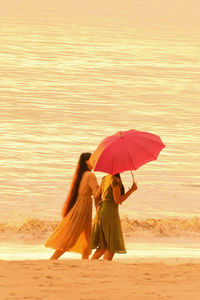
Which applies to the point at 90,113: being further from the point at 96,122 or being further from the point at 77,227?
Answer: the point at 77,227

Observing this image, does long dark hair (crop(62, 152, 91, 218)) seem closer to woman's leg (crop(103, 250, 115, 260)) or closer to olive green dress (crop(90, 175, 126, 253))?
olive green dress (crop(90, 175, 126, 253))

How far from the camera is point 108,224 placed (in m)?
11.7

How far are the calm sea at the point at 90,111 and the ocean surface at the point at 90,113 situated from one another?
0.09 feet

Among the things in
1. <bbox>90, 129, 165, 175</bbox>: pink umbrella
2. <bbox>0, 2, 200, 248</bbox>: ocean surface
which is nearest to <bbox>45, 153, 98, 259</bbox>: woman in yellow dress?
<bbox>90, 129, 165, 175</bbox>: pink umbrella

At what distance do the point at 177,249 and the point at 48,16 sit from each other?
235 ft

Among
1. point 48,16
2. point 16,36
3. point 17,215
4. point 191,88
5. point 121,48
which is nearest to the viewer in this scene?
point 17,215

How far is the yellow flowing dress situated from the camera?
39.4 feet

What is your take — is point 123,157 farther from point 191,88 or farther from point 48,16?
point 48,16

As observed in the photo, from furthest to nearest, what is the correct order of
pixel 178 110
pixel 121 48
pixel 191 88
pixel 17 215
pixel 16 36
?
1. pixel 16 36
2. pixel 121 48
3. pixel 191 88
4. pixel 178 110
5. pixel 17 215

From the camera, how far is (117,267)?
10.9 metres

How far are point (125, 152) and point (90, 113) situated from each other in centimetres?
2121

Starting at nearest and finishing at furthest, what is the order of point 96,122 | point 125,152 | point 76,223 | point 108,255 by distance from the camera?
point 125,152, point 108,255, point 76,223, point 96,122

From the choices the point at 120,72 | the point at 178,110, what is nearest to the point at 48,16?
the point at 120,72

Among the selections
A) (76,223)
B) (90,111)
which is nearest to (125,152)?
(76,223)
